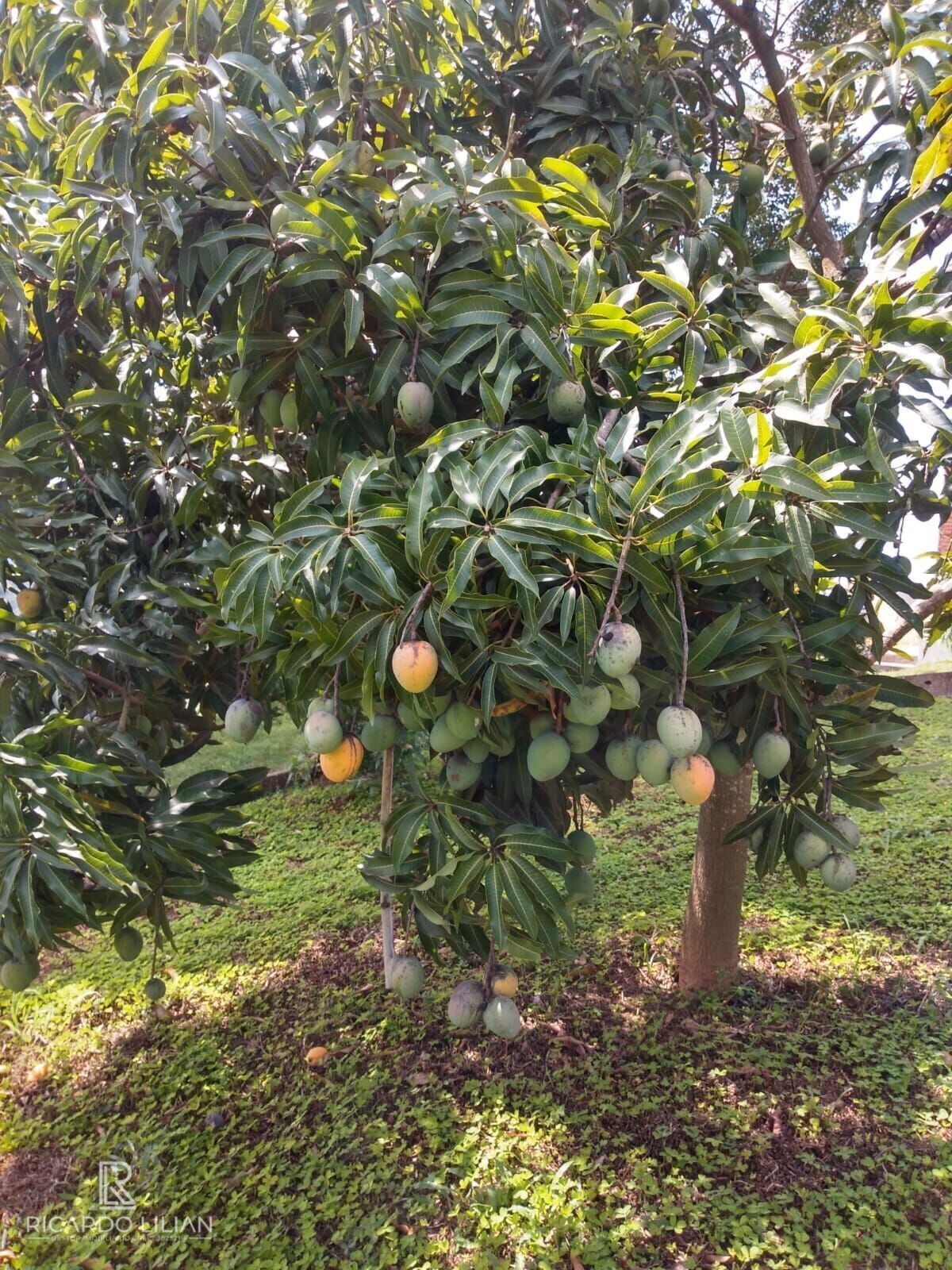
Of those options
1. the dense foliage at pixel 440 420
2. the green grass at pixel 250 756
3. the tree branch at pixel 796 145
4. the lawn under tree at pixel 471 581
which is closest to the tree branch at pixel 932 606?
the lawn under tree at pixel 471 581

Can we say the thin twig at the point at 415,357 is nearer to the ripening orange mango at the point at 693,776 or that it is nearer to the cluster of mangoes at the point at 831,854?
the ripening orange mango at the point at 693,776

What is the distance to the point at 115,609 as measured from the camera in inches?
78.7

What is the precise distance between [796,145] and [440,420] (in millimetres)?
1407

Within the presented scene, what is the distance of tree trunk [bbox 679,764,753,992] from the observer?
8.29 feet

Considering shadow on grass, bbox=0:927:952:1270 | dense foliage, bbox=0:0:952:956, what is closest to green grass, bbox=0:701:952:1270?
shadow on grass, bbox=0:927:952:1270

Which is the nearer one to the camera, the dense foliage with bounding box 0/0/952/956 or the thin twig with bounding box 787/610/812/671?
the dense foliage with bounding box 0/0/952/956

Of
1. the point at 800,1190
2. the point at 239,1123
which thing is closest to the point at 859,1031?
the point at 800,1190

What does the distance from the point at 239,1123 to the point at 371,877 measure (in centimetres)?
121

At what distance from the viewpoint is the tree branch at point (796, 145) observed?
6.85 feet

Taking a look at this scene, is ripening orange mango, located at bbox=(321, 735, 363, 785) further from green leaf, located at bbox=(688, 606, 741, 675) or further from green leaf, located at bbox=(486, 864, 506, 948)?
green leaf, located at bbox=(688, 606, 741, 675)
